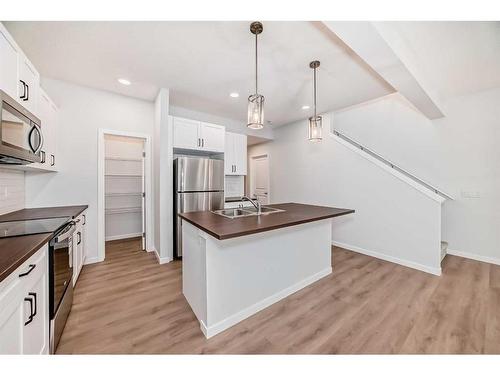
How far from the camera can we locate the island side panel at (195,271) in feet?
5.46

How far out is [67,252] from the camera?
1.76 meters

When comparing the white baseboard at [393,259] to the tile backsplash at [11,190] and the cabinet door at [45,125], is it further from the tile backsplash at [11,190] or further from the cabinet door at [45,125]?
the tile backsplash at [11,190]

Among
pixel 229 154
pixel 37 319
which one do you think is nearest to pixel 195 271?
pixel 37 319

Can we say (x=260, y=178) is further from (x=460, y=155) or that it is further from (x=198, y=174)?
(x=460, y=155)

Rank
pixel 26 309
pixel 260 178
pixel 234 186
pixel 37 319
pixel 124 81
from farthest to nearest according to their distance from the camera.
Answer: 1. pixel 260 178
2. pixel 234 186
3. pixel 124 81
4. pixel 37 319
5. pixel 26 309

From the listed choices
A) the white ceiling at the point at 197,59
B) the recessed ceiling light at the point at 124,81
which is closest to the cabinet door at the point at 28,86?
the white ceiling at the point at 197,59

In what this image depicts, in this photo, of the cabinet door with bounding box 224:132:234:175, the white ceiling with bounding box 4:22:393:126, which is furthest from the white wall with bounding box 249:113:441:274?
the cabinet door with bounding box 224:132:234:175

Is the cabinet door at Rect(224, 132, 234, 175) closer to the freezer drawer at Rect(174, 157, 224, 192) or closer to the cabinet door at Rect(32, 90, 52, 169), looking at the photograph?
the freezer drawer at Rect(174, 157, 224, 192)

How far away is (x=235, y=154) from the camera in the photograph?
435 cm

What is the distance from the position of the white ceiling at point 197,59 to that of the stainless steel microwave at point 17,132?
100 centimetres

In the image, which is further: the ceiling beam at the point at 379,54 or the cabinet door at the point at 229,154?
the cabinet door at the point at 229,154

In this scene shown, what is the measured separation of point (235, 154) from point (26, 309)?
12.0ft

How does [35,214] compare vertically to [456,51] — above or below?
below

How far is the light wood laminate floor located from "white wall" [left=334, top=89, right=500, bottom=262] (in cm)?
68
